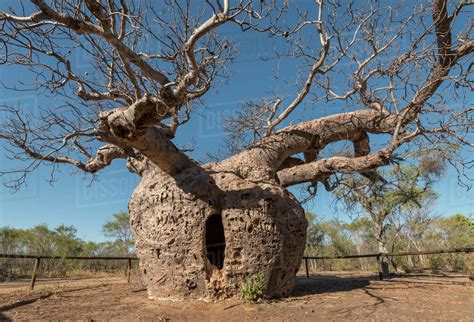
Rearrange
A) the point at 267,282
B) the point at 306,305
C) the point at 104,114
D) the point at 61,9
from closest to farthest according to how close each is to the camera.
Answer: the point at 61,9
the point at 104,114
the point at 306,305
the point at 267,282

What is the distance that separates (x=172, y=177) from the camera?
568 cm

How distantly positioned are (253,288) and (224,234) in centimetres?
105

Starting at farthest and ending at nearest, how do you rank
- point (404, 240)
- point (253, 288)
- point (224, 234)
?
point (404, 240) → point (224, 234) → point (253, 288)

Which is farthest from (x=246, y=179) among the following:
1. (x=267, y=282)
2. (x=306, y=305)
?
(x=306, y=305)

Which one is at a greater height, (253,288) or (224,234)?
(224,234)

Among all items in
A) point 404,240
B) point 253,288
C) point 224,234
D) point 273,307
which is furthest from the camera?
point 404,240

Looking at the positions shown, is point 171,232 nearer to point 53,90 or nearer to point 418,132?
point 53,90

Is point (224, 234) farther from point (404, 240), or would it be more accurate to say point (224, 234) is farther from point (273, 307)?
point (404, 240)

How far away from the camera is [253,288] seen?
191 inches

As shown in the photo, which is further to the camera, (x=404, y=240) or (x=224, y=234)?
(x=404, y=240)

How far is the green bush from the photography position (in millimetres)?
4831

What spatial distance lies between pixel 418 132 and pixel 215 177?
142 inches

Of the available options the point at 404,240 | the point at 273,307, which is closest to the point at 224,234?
the point at 273,307

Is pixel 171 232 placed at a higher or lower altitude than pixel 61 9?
lower
